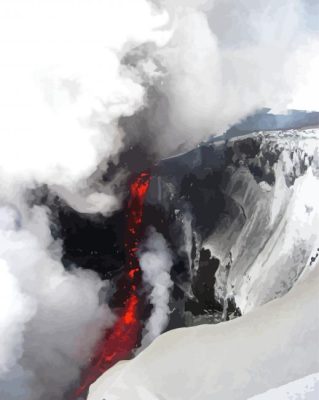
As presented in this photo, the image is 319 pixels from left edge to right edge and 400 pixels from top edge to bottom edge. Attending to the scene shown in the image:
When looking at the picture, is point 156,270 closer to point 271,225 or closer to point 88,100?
point 271,225

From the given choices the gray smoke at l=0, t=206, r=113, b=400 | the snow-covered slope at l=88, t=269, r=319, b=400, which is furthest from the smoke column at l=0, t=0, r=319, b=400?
the snow-covered slope at l=88, t=269, r=319, b=400

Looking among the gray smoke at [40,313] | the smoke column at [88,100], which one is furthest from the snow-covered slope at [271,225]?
the gray smoke at [40,313]

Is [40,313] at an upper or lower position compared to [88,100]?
lower

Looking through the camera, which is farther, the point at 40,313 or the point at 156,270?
the point at 156,270

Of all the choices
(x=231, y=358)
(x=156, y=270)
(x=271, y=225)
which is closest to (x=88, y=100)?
(x=156, y=270)

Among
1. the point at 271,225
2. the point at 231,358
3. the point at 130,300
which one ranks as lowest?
the point at 231,358

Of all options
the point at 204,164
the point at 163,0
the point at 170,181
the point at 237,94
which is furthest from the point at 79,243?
the point at 163,0

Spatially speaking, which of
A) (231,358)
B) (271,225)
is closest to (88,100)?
(271,225)
